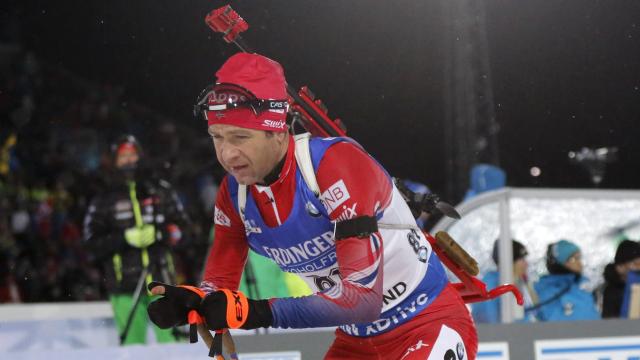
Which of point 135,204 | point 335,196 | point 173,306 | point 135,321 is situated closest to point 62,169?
point 135,204

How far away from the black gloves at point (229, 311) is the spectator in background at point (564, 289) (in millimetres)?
3281

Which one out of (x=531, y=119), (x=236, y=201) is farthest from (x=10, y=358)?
(x=531, y=119)

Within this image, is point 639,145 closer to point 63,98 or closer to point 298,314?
Result: point 63,98

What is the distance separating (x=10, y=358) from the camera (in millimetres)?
3848

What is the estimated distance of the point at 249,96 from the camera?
2.30 m

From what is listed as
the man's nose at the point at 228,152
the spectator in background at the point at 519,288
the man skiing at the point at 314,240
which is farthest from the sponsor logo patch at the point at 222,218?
the spectator in background at the point at 519,288

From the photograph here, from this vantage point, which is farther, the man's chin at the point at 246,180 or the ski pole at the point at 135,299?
the ski pole at the point at 135,299

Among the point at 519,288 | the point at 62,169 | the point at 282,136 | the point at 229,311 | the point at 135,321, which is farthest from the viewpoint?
the point at 62,169

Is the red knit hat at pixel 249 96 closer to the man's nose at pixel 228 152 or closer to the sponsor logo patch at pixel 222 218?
the man's nose at pixel 228 152

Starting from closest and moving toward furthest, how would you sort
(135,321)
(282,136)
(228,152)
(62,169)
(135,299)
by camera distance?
(228,152)
(282,136)
(135,321)
(135,299)
(62,169)

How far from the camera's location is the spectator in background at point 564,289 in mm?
4992

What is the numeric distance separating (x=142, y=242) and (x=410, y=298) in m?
3.53

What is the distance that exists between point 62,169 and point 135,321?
4.29 metres

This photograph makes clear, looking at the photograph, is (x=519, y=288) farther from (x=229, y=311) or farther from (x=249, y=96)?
(x=229, y=311)
